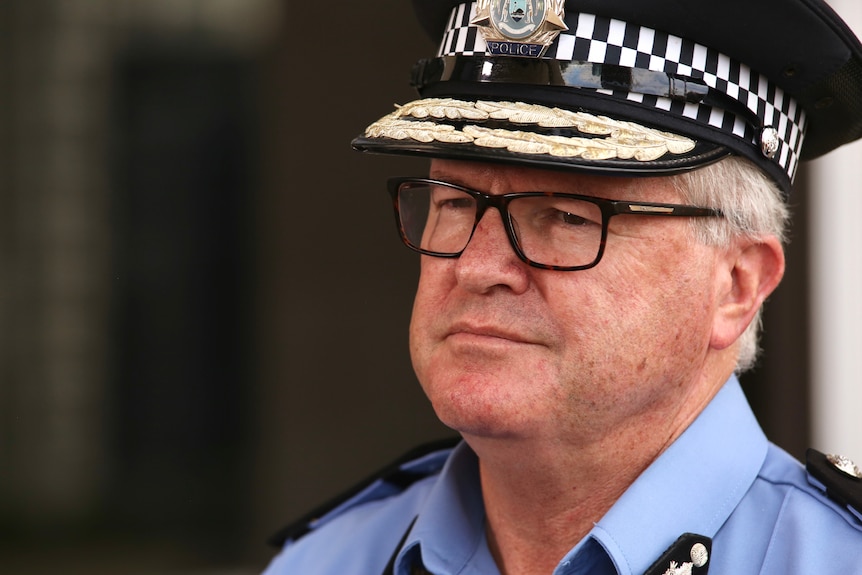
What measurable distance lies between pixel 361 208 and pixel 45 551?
234 cm

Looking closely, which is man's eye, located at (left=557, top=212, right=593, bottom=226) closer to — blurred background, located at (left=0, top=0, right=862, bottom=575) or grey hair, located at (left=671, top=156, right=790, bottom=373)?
grey hair, located at (left=671, top=156, right=790, bottom=373)

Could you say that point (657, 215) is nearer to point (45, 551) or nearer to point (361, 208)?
point (361, 208)

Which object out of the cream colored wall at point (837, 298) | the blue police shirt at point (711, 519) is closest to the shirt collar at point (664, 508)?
the blue police shirt at point (711, 519)

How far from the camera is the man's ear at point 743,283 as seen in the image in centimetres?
167

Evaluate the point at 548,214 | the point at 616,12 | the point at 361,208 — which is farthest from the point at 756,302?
the point at 361,208

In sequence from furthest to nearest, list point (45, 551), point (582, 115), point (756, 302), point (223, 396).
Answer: point (45, 551), point (223, 396), point (756, 302), point (582, 115)

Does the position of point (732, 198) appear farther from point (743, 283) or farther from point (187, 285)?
point (187, 285)

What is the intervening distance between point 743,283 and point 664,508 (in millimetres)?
374

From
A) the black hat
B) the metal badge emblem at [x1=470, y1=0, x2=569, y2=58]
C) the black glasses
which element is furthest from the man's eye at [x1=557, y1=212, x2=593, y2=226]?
the metal badge emblem at [x1=470, y1=0, x2=569, y2=58]

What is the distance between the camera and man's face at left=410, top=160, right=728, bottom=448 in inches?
61.4

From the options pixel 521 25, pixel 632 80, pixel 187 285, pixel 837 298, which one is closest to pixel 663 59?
pixel 632 80

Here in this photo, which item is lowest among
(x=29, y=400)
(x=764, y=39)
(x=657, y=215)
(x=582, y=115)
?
(x=29, y=400)

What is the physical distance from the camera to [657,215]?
157cm

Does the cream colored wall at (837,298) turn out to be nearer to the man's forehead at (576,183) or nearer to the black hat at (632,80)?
the black hat at (632,80)
